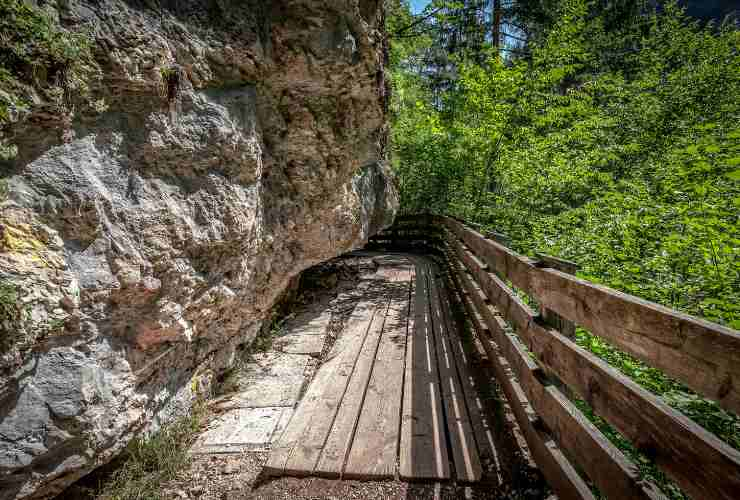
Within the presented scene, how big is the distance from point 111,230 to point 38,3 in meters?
1.20

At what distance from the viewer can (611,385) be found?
138 cm

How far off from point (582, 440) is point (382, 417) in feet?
5.09

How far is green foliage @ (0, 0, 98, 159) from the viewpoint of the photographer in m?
1.50

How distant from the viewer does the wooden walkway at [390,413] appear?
7.47 feet

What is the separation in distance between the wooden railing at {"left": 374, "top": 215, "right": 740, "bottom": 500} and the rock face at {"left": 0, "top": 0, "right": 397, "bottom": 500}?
8.07ft

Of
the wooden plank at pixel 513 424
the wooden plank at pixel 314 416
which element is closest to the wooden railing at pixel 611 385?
the wooden plank at pixel 513 424

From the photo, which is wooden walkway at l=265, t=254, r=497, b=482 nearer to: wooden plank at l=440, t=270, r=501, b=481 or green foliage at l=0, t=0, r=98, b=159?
wooden plank at l=440, t=270, r=501, b=481

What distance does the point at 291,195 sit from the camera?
151 inches

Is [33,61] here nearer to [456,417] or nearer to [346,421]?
[346,421]

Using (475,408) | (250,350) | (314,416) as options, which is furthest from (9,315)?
Answer: (475,408)

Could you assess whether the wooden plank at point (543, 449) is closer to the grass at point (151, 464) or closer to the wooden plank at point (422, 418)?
the wooden plank at point (422, 418)

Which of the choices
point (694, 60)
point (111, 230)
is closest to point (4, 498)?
point (111, 230)

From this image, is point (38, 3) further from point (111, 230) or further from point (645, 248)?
point (645, 248)

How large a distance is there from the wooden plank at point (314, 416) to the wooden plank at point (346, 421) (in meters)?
0.06
